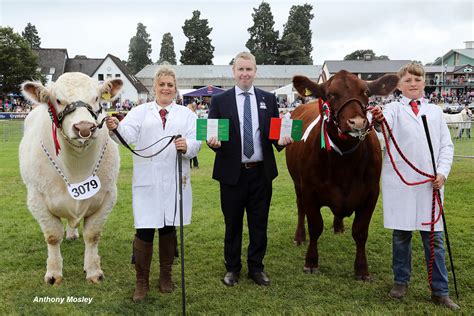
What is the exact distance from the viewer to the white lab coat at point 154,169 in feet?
13.1

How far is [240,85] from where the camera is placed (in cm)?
429

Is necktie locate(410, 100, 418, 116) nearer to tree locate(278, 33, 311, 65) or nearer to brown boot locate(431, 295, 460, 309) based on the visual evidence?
brown boot locate(431, 295, 460, 309)

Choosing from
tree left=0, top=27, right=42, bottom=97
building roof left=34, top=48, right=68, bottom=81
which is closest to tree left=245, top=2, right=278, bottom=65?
building roof left=34, top=48, right=68, bottom=81

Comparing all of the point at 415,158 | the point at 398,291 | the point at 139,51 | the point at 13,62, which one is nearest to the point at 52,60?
the point at 13,62

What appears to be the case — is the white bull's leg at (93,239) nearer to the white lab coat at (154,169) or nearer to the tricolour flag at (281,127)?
the white lab coat at (154,169)

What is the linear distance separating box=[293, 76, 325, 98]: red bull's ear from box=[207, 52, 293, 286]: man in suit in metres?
0.31

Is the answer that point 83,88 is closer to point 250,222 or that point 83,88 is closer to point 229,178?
point 229,178

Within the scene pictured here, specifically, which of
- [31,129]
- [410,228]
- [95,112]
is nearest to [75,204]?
[95,112]

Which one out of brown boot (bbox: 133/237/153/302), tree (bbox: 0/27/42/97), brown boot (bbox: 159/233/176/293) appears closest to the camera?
brown boot (bbox: 133/237/153/302)

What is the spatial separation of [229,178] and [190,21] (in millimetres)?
85806

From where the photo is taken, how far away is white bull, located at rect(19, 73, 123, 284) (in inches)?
152

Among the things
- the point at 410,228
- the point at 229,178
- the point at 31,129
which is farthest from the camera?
the point at 31,129

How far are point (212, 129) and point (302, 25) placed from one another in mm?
90276

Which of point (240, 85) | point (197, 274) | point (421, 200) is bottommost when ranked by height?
point (197, 274)
